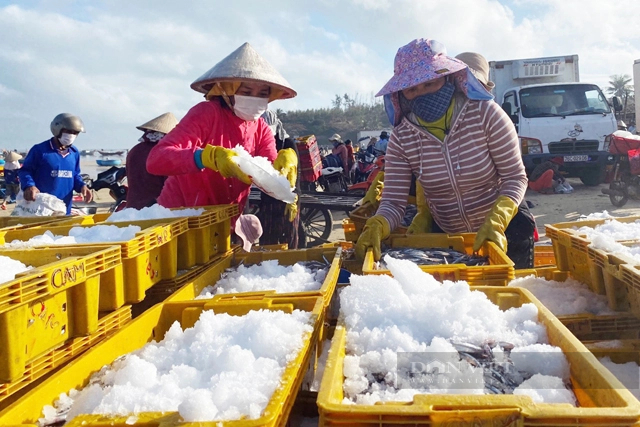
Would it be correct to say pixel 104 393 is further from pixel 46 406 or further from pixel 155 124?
pixel 155 124

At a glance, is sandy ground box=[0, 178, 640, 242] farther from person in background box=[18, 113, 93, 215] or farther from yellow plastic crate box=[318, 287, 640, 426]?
yellow plastic crate box=[318, 287, 640, 426]

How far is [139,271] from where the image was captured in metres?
2.00

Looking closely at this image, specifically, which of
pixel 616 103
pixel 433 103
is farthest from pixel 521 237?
pixel 616 103

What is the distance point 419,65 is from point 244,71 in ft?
3.63

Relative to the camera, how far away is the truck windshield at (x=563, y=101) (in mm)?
11383

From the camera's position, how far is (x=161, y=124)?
5.20 m

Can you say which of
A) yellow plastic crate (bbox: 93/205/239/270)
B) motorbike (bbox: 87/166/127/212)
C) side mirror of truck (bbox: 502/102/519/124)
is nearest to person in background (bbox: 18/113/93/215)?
motorbike (bbox: 87/166/127/212)

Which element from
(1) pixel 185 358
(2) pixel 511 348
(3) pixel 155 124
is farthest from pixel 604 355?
Result: (3) pixel 155 124

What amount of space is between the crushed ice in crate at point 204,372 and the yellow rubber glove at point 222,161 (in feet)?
3.43

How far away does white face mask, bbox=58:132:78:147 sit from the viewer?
599 cm

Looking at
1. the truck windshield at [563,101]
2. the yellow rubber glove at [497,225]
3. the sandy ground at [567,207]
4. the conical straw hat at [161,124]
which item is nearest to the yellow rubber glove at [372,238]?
the yellow rubber glove at [497,225]

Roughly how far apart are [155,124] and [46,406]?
426 centimetres

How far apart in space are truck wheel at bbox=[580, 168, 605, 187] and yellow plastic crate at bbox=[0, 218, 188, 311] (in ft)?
38.6

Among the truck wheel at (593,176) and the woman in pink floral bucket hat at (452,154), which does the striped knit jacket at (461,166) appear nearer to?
the woman in pink floral bucket hat at (452,154)
